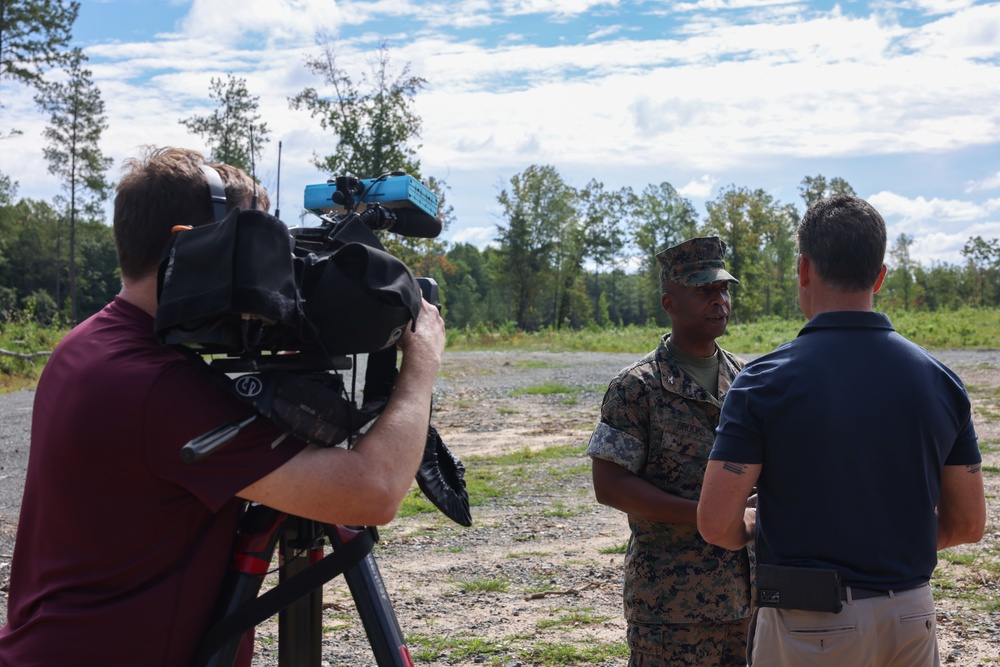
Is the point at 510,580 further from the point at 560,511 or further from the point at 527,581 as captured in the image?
the point at 560,511

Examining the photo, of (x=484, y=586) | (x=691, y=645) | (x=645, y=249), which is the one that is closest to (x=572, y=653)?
(x=484, y=586)

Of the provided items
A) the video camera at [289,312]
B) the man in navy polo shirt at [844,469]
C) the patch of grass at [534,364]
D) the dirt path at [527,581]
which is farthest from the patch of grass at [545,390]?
the video camera at [289,312]

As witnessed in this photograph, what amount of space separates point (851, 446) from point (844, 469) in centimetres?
6

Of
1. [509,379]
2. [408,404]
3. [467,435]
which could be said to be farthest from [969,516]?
[509,379]

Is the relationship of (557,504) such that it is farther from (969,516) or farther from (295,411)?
(295,411)

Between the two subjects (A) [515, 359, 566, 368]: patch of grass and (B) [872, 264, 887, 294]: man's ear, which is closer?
(B) [872, 264, 887, 294]: man's ear

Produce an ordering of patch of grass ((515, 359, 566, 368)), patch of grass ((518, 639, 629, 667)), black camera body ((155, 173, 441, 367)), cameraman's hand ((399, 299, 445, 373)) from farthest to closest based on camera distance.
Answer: patch of grass ((515, 359, 566, 368))
patch of grass ((518, 639, 629, 667))
cameraman's hand ((399, 299, 445, 373))
black camera body ((155, 173, 441, 367))

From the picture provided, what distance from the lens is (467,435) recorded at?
11.4m

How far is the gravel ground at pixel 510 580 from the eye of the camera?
14.8 feet

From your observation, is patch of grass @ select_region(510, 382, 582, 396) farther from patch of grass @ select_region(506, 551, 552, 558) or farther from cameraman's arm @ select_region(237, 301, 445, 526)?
cameraman's arm @ select_region(237, 301, 445, 526)

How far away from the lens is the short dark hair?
2.26 meters

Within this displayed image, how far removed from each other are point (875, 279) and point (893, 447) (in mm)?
438

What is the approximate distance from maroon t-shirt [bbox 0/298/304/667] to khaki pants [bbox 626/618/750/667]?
170 centimetres

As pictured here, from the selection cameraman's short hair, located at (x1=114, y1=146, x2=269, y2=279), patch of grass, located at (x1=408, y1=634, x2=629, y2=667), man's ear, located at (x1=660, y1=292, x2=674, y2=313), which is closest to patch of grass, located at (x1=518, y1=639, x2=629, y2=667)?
patch of grass, located at (x1=408, y1=634, x2=629, y2=667)
